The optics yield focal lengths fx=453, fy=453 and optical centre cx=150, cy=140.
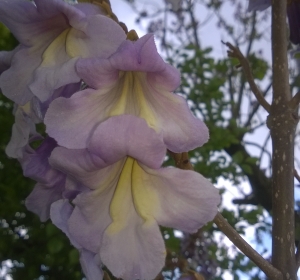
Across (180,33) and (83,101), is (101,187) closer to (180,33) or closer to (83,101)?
(83,101)

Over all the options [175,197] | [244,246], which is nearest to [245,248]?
[244,246]

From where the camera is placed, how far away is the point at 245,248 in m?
0.30

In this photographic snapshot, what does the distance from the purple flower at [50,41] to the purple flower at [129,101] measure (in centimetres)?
1

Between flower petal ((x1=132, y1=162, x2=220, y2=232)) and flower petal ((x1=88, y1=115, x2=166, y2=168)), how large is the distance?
0.8 inches

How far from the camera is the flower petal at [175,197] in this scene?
217 mm

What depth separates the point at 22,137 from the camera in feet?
0.88

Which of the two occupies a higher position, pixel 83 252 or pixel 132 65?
pixel 132 65

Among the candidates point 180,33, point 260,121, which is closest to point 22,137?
point 260,121

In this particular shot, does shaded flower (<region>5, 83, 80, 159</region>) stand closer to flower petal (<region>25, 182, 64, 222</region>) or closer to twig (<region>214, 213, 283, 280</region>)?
flower petal (<region>25, 182, 64, 222</region>)

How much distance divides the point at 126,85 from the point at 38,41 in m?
0.06

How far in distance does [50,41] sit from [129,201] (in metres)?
0.10

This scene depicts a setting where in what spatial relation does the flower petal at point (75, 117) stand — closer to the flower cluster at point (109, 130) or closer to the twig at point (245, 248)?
the flower cluster at point (109, 130)

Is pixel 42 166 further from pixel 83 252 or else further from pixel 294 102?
pixel 294 102

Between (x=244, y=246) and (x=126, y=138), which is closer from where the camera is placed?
(x=126, y=138)
